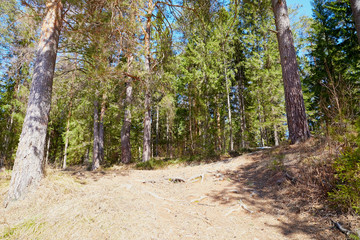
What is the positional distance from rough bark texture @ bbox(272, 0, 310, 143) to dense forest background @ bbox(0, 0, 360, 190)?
689mm

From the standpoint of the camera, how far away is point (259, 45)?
564 inches

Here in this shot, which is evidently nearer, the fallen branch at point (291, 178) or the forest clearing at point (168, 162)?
the forest clearing at point (168, 162)

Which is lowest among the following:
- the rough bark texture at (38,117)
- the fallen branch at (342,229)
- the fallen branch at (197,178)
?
the fallen branch at (342,229)

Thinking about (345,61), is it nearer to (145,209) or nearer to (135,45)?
(135,45)

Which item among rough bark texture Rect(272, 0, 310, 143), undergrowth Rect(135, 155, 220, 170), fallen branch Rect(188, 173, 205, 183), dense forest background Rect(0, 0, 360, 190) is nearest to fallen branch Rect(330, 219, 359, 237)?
dense forest background Rect(0, 0, 360, 190)

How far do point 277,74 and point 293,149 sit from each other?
9.15 m

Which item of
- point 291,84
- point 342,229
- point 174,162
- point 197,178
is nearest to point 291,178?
point 342,229

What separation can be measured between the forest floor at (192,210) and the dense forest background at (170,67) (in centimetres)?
136

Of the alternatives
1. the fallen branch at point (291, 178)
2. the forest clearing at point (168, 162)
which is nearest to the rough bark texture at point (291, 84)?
the forest clearing at point (168, 162)

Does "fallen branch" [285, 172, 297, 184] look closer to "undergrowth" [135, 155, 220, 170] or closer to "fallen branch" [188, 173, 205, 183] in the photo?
"fallen branch" [188, 173, 205, 183]

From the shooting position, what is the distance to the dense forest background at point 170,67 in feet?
19.8

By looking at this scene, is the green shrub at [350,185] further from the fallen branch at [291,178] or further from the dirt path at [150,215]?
the fallen branch at [291,178]

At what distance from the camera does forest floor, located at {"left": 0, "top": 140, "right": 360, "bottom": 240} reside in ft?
8.60

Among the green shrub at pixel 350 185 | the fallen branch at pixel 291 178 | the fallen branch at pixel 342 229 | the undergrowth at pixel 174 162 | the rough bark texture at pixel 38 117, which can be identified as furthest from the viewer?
the undergrowth at pixel 174 162
